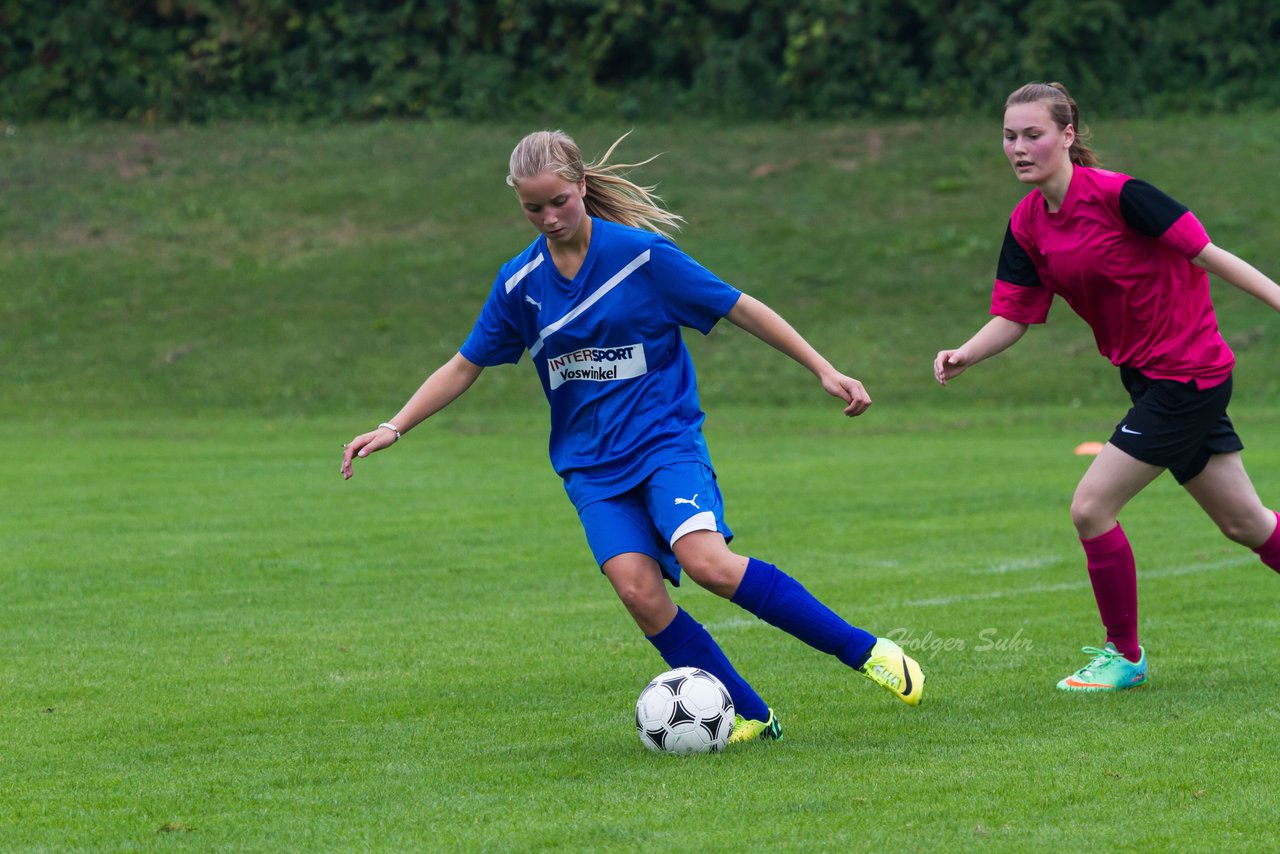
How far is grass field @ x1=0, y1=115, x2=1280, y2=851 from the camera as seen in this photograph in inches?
186

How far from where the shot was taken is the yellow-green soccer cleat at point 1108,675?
6.13 meters

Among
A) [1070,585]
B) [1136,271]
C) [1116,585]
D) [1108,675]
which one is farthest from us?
[1070,585]

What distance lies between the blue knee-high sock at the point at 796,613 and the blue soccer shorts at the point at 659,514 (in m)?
0.19

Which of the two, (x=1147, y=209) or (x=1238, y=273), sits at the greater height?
(x=1147, y=209)

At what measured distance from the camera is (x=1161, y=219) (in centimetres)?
577

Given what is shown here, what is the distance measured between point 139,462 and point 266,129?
19.2 m

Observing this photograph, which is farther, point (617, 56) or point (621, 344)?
point (617, 56)

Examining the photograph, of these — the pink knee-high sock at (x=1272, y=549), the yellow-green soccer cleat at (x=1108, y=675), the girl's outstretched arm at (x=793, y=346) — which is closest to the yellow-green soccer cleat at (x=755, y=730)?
the girl's outstretched arm at (x=793, y=346)

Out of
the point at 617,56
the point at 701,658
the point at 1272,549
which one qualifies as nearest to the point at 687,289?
the point at 701,658

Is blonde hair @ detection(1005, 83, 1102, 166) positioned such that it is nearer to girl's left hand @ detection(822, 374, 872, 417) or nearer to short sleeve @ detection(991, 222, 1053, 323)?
short sleeve @ detection(991, 222, 1053, 323)

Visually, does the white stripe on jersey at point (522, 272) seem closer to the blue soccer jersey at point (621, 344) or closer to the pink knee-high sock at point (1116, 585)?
the blue soccer jersey at point (621, 344)

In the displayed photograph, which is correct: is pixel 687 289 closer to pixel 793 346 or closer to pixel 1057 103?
pixel 793 346

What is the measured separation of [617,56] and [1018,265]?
28.7 metres

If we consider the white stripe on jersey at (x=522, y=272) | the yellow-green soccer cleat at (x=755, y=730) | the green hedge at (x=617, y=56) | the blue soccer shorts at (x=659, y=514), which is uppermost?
the white stripe on jersey at (x=522, y=272)
